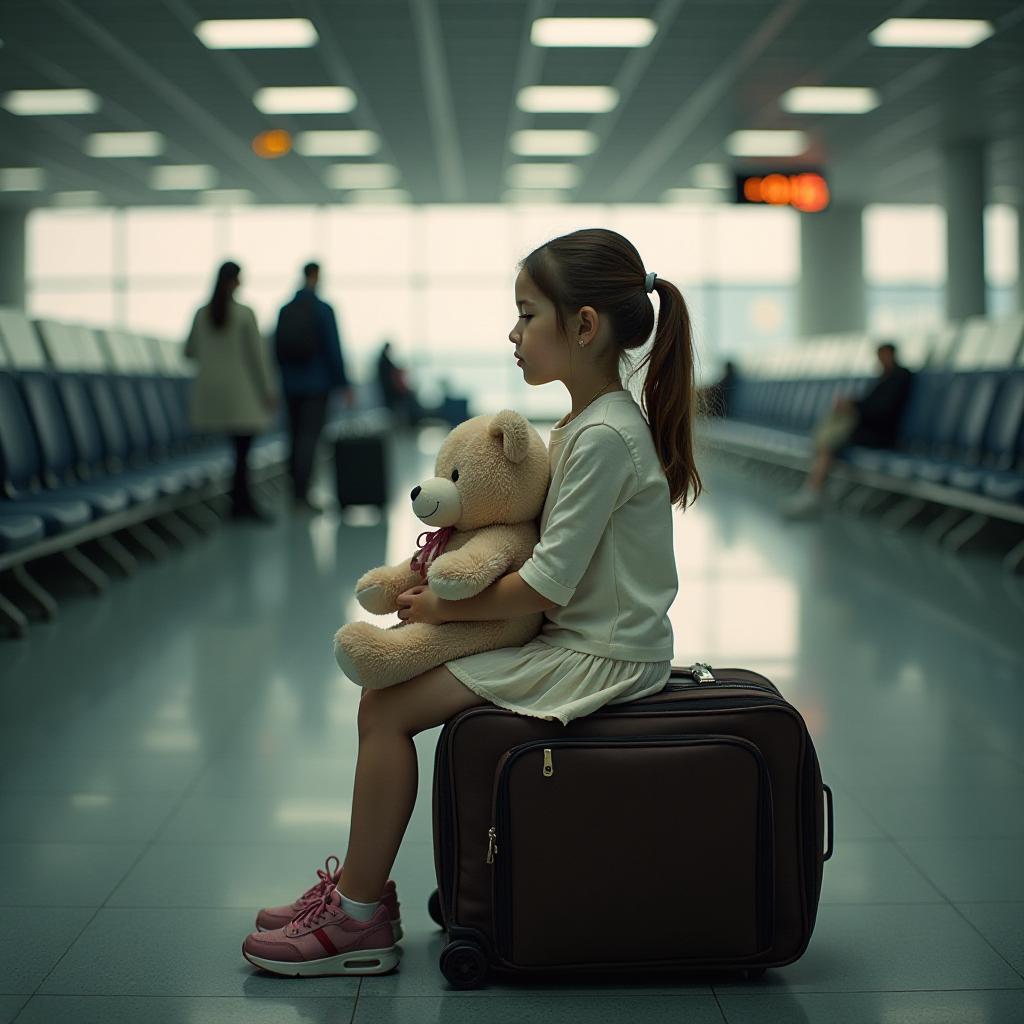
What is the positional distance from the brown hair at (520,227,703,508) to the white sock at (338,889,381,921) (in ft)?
2.67

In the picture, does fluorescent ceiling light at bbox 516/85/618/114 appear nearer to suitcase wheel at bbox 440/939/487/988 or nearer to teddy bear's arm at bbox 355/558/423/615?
teddy bear's arm at bbox 355/558/423/615

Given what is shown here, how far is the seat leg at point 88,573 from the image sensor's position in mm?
5746

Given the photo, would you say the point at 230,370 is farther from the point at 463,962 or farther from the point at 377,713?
the point at 463,962

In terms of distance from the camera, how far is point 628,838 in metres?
1.89

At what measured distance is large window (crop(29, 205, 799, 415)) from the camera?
74.4 ft

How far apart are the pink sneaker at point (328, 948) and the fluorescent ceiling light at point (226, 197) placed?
717 inches

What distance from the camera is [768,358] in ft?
54.8

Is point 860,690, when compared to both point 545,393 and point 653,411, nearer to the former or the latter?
point 653,411

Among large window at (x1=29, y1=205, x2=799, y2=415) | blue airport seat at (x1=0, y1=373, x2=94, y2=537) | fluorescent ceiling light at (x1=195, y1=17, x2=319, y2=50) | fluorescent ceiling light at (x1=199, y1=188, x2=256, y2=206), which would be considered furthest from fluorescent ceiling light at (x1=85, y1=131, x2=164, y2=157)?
blue airport seat at (x1=0, y1=373, x2=94, y2=537)

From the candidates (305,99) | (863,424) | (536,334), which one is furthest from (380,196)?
(536,334)

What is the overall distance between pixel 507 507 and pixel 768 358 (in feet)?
49.9

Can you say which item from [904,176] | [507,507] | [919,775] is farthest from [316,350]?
[904,176]

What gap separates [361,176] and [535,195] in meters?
3.65

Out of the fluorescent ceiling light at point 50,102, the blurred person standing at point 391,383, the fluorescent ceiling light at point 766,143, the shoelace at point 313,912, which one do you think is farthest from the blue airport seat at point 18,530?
the blurred person standing at point 391,383
